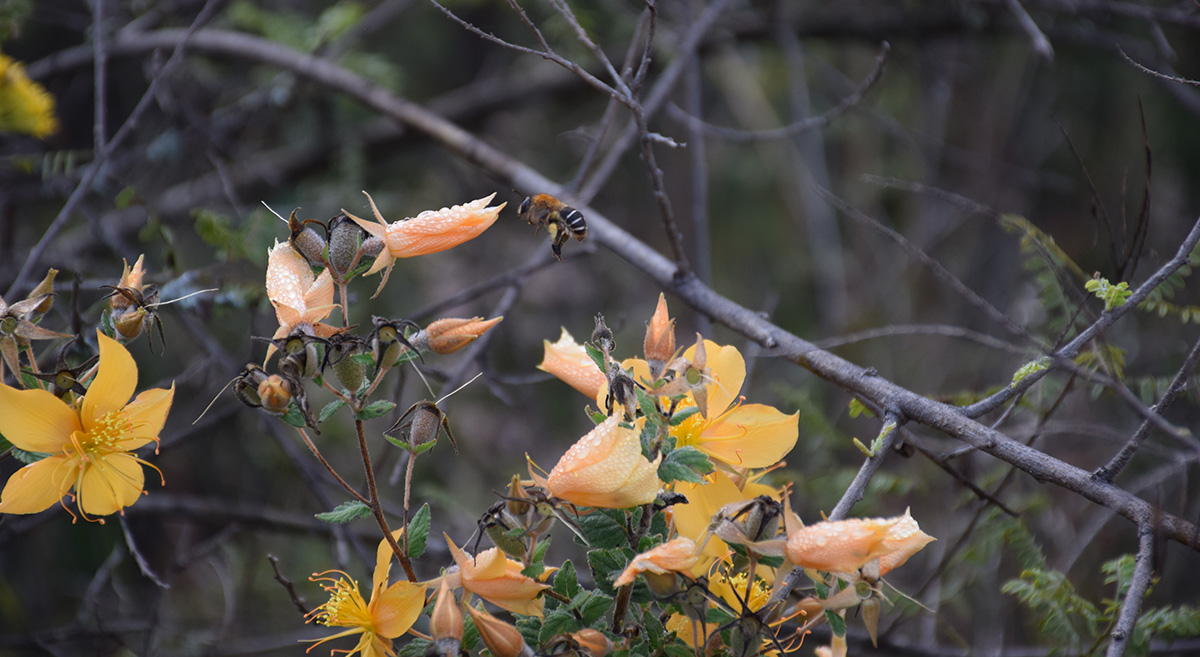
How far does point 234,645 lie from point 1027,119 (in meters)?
3.88

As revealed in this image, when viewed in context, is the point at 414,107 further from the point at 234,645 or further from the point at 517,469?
the point at 517,469

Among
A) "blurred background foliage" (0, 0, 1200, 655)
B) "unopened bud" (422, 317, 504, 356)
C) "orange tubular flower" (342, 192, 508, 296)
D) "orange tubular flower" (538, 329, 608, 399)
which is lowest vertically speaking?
"blurred background foliage" (0, 0, 1200, 655)

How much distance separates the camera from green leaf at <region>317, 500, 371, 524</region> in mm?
858

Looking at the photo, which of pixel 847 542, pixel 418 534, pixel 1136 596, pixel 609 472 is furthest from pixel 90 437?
pixel 1136 596

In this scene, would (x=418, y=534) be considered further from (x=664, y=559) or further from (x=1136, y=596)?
(x=1136, y=596)

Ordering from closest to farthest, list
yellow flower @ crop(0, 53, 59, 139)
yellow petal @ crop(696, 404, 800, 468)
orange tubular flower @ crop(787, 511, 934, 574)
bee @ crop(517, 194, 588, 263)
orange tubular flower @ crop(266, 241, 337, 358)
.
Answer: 1. orange tubular flower @ crop(787, 511, 934, 574)
2. orange tubular flower @ crop(266, 241, 337, 358)
3. yellow petal @ crop(696, 404, 800, 468)
4. bee @ crop(517, 194, 588, 263)
5. yellow flower @ crop(0, 53, 59, 139)

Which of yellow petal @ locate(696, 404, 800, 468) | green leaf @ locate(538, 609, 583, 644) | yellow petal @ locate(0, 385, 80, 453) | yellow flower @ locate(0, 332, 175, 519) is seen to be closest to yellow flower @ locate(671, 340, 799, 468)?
yellow petal @ locate(696, 404, 800, 468)

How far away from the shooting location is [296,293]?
92 cm

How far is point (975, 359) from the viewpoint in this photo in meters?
3.38

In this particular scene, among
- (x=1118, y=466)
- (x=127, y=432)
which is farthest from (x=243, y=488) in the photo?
(x=1118, y=466)

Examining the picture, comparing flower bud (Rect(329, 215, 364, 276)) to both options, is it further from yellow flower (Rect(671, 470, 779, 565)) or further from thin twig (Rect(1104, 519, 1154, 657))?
thin twig (Rect(1104, 519, 1154, 657))

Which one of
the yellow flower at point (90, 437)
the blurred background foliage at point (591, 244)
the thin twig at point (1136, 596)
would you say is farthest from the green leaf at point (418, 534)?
the thin twig at point (1136, 596)

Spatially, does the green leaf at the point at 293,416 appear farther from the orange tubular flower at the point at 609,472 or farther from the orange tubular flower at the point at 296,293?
the orange tubular flower at the point at 609,472

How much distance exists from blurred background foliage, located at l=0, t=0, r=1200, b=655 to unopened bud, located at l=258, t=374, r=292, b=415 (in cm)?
70
